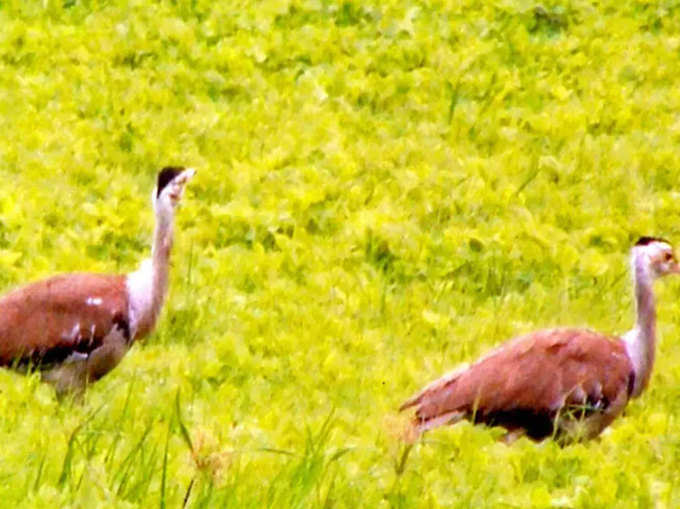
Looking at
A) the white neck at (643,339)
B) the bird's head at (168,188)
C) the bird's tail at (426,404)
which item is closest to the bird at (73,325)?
the bird's head at (168,188)

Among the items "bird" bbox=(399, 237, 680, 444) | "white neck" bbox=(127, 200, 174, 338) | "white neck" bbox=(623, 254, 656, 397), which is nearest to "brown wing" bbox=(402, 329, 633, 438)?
"bird" bbox=(399, 237, 680, 444)

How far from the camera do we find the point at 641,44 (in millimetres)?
17234

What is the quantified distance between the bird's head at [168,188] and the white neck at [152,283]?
1.9 inches

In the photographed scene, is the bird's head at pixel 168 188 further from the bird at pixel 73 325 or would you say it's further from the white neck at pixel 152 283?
the bird at pixel 73 325

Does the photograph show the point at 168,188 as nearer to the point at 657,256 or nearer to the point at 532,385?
the point at 532,385

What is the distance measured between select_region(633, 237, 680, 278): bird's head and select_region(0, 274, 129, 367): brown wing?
2795 millimetres

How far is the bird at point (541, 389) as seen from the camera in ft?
30.1

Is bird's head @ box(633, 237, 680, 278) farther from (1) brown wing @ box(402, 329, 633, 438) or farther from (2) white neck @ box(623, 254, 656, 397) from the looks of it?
(1) brown wing @ box(402, 329, 633, 438)

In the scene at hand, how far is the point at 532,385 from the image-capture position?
30.6 feet

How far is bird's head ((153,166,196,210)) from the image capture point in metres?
10.4

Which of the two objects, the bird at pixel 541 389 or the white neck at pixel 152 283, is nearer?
the bird at pixel 541 389

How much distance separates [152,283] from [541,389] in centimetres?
213

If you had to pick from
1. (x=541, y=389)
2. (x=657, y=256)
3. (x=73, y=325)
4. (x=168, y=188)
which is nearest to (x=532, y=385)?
(x=541, y=389)

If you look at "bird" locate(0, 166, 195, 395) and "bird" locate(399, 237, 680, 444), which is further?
"bird" locate(0, 166, 195, 395)
